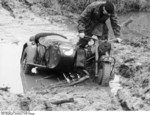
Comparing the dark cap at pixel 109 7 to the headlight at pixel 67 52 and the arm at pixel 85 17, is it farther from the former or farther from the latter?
the headlight at pixel 67 52

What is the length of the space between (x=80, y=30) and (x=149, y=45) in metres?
3.55

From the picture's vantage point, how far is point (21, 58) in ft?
29.0

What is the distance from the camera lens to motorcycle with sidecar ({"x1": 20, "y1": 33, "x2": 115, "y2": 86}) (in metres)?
7.24

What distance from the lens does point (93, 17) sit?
25.3 feet

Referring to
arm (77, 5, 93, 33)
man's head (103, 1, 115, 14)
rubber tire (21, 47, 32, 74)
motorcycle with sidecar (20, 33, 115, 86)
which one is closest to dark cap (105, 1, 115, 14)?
man's head (103, 1, 115, 14)

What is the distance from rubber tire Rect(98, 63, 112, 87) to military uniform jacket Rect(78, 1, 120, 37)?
86cm

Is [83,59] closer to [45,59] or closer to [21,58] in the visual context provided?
[45,59]

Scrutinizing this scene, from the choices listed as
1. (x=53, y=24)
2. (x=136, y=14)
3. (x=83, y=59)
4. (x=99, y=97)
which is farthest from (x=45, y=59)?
(x=136, y=14)

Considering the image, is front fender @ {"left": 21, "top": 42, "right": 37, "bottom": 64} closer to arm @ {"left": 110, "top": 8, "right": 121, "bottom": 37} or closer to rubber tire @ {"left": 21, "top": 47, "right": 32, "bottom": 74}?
rubber tire @ {"left": 21, "top": 47, "right": 32, "bottom": 74}

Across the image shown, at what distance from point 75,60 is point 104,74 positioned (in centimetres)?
68

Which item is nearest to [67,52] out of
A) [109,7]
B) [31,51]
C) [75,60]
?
[75,60]

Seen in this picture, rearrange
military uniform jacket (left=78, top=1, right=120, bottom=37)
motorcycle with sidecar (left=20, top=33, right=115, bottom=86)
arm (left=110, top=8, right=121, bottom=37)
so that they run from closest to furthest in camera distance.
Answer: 1. motorcycle with sidecar (left=20, top=33, right=115, bottom=86)
2. military uniform jacket (left=78, top=1, right=120, bottom=37)
3. arm (left=110, top=8, right=121, bottom=37)

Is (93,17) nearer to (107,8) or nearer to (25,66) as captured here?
(107,8)

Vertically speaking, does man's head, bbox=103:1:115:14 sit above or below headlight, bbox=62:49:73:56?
above
